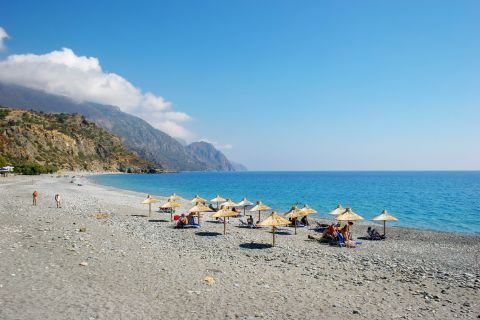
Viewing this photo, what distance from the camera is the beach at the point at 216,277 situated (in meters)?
9.34

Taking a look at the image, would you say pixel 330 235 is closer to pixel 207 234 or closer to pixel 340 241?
pixel 340 241

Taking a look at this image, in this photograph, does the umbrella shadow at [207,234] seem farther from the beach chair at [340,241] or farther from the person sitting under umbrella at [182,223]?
the beach chair at [340,241]

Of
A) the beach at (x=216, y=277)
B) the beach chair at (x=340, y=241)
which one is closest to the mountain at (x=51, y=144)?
the beach at (x=216, y=277)

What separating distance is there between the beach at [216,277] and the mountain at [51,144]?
95229 mm

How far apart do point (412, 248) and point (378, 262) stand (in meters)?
6.54

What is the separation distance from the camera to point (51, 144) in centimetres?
14275

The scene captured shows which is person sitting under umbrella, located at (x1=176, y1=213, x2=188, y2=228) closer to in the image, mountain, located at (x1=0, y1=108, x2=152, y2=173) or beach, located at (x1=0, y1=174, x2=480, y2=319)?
beach, located at (x1=0, y1=174, x2=480, y2=319)

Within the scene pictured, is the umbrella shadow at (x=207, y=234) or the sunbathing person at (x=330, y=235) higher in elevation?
the sunbathing person at (x=330, y=235)

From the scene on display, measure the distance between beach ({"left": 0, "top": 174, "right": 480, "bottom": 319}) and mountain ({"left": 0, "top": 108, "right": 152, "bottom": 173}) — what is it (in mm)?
95229

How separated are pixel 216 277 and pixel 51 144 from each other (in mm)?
152967

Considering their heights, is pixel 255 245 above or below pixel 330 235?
below

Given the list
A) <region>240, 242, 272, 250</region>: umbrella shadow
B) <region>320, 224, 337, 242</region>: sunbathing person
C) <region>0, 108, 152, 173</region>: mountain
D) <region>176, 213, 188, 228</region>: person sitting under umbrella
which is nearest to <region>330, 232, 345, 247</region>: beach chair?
<region>320, 224, 337, 242</region>: sunbathing person

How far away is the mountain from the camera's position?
381 ft

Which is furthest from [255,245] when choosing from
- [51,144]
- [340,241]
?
[51,144]
